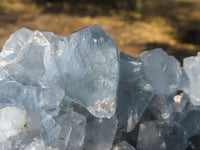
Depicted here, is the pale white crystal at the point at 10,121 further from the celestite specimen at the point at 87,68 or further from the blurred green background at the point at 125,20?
the blurred green background at the point at 125,20

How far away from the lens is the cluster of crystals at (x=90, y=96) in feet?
2.73

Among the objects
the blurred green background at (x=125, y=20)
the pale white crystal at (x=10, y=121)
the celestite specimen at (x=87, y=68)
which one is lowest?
the blurred green background at (x=125, y=20)

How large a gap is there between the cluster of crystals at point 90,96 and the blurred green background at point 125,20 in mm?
2736

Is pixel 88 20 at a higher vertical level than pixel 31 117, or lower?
lower

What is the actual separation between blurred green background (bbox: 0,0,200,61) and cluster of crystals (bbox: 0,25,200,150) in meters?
2.74

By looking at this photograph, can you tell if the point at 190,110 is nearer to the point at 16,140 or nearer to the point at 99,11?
the point at 16,140

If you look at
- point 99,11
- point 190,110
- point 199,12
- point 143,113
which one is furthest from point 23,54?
point 199,12

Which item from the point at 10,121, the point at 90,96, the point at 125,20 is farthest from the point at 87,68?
the point at 125,20

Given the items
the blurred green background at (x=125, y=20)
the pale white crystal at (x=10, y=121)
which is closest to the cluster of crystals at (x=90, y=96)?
the pale white crystal at (x=10, y=121)

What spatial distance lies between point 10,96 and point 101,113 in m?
0.27

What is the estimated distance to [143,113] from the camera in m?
1.02

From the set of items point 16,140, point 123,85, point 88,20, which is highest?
point 123,85

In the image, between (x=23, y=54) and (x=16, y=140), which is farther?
(x=23, y=54)

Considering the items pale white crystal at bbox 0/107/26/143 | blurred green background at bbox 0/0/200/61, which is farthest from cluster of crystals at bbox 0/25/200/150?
blurred green background at bbox 0/0/200/61
